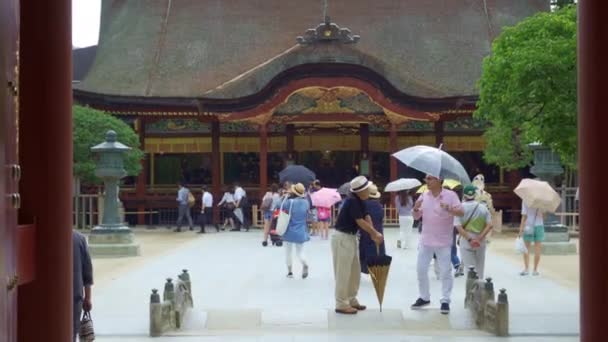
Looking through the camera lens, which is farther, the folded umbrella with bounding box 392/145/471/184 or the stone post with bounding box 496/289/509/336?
the folded umbrella with bounding box 392/145/471/184

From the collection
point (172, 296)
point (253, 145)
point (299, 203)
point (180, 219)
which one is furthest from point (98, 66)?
point (172, 296)

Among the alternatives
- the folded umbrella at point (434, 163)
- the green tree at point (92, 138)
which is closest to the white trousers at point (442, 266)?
the folded umbrella at point (434, 163)

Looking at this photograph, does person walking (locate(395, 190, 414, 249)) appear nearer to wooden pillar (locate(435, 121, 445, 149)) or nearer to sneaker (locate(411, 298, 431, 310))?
sneaker (locate(411, 298, 431, 310))

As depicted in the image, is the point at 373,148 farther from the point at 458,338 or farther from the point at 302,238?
the point at 458,338

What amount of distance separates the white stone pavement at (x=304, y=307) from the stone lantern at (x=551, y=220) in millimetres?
1645

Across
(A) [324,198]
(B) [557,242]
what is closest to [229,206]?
(A) [324,198]

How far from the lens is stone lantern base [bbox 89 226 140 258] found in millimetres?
16625

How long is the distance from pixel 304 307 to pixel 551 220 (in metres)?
8.23

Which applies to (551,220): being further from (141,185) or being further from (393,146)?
(141,185)

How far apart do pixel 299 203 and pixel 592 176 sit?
29.4ft

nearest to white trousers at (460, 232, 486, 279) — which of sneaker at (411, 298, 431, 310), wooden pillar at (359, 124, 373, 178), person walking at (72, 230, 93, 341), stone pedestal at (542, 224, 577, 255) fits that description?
sneaker at (411, 298, 431, 310)

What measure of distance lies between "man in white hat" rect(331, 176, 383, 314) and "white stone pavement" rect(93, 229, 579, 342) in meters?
0.26

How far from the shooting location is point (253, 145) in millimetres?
26844

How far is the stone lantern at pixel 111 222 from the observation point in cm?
1669
